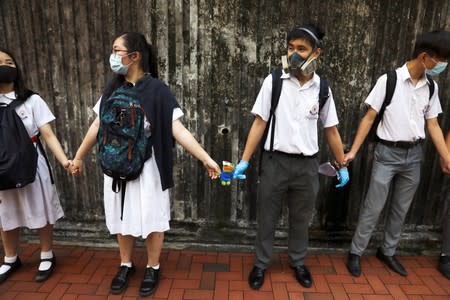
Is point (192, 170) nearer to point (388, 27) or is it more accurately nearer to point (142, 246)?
point (142, 246)

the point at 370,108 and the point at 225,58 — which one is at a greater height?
the point at 225,58

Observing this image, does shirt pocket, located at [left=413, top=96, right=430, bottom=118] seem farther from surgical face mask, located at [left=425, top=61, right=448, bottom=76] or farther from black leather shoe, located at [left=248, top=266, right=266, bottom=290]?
black leather shoe, located at [left=248, top=266, right=266, bottom=290]

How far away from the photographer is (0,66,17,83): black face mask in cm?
269

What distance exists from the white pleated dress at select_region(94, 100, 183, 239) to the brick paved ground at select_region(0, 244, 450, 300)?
2.08 ft

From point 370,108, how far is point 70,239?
3.27m

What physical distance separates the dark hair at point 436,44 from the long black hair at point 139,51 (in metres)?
2.13

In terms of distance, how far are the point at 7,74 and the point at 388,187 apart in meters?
3.27

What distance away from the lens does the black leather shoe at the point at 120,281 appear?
2.96 metres

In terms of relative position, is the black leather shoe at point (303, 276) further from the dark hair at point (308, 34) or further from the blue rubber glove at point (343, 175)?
the dark hair at point (308, 34)

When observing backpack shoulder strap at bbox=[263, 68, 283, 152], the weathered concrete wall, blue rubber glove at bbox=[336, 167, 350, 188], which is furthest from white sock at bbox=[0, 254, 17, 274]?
blue rubber glove at bbox=[336, 167, 350, 188]

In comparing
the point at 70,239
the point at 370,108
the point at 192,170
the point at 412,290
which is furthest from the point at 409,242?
the point at 70,239

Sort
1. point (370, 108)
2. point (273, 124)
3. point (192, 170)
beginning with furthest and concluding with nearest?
point (192, 170), point (370, 108), point (273, 124)

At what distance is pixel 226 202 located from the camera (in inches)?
145

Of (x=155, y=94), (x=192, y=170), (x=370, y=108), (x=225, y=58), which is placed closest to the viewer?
(x=155, y=94)
